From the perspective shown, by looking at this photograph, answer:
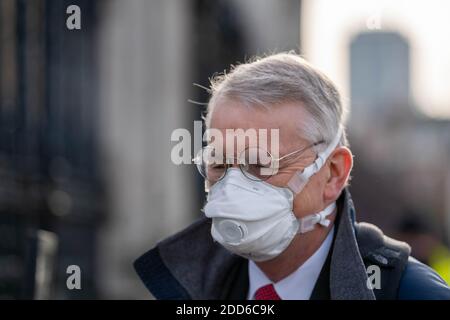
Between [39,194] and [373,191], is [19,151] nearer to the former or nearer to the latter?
[39,194]

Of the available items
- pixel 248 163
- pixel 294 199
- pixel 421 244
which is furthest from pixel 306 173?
pixel 421 244

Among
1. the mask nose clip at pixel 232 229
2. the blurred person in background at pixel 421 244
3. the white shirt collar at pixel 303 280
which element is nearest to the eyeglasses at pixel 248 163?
the mask nose clip at pixel 232 229

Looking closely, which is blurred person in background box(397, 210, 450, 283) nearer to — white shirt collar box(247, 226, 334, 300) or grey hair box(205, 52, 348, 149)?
white shirt collar box(247, 226, 334, 300)

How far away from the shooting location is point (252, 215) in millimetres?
3619

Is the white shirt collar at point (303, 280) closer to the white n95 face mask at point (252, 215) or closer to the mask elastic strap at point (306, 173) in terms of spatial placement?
the white n95 face mask at point (252, 215)

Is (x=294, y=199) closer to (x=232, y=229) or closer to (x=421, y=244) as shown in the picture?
(x=232, y=229)

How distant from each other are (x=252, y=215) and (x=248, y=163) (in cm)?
17

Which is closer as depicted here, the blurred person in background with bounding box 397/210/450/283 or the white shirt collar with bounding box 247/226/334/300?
the white shirt collar with bounding box 247/226/334/300

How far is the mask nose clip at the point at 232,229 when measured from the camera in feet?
11.7

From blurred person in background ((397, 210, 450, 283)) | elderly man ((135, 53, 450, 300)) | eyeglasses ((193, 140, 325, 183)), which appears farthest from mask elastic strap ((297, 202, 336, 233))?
blurred person in background ((397, 210, 450, 283))

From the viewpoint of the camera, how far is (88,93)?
14891 mm

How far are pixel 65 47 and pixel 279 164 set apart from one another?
9855mm

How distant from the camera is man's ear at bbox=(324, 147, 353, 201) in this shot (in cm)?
377

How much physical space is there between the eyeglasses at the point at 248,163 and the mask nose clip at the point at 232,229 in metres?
0.17
